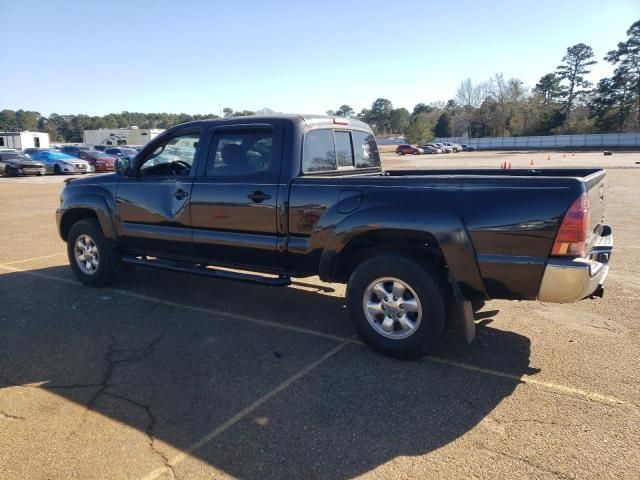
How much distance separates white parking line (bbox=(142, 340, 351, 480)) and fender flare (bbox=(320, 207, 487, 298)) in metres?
1.09

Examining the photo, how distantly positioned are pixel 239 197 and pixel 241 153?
0.48 meters

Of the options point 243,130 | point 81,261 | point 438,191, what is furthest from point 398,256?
point 81,261

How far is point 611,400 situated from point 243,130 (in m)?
3.78

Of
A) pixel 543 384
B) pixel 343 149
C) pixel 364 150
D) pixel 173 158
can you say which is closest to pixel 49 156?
pixel 173 158

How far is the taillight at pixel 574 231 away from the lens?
129 inches

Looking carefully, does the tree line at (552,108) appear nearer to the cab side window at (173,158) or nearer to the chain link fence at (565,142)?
the chain link fence at (565,142)

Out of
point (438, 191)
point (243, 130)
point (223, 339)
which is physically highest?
point (243, 130)

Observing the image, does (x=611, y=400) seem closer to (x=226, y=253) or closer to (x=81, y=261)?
(x=226, y=253)

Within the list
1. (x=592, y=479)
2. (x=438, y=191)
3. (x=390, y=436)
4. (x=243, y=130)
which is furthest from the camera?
(x=243, y=130)

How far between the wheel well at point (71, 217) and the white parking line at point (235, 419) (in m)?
3.69

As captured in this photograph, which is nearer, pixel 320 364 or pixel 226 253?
pixel 320 364

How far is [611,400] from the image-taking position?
132 inches

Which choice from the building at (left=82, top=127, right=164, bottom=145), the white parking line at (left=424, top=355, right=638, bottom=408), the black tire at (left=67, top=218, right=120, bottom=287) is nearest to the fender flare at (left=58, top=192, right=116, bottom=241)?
the black tire at (left=67, top=218, right=120, bottom=287)

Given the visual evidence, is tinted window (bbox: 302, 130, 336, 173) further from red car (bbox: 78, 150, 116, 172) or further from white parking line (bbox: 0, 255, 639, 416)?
red car (bbox: 78, 150, 116, 172)
